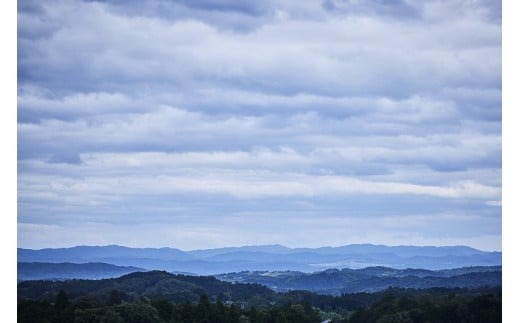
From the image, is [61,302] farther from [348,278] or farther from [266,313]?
[348,278]

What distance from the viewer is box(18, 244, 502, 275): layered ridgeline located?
132 m

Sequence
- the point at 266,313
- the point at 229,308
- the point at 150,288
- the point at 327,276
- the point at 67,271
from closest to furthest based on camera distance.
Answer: the point at 266,313 < the point at 229,308 < the point at 150,288 < the point at 67,271 < the point at 327,276

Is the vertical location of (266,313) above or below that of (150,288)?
above

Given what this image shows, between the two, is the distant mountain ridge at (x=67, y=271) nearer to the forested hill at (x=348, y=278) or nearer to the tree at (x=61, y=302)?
the forested hill at (x=348, y=278)

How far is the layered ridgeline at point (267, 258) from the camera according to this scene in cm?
13238

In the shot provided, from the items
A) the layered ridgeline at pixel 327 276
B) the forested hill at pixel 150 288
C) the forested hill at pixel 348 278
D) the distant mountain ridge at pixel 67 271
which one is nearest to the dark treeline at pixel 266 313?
the forested hill at pixel 150 288

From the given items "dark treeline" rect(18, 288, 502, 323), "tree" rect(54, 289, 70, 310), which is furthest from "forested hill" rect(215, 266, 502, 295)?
"tree" rect(54, 289, 70, 310)

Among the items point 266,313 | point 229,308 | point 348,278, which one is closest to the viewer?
point 266,313

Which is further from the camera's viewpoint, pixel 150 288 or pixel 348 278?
pixel 348 278

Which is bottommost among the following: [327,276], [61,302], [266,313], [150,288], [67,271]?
[327,276]

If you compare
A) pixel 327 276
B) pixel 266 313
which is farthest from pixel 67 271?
pixel 266 313

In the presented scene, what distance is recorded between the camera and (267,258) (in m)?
190
